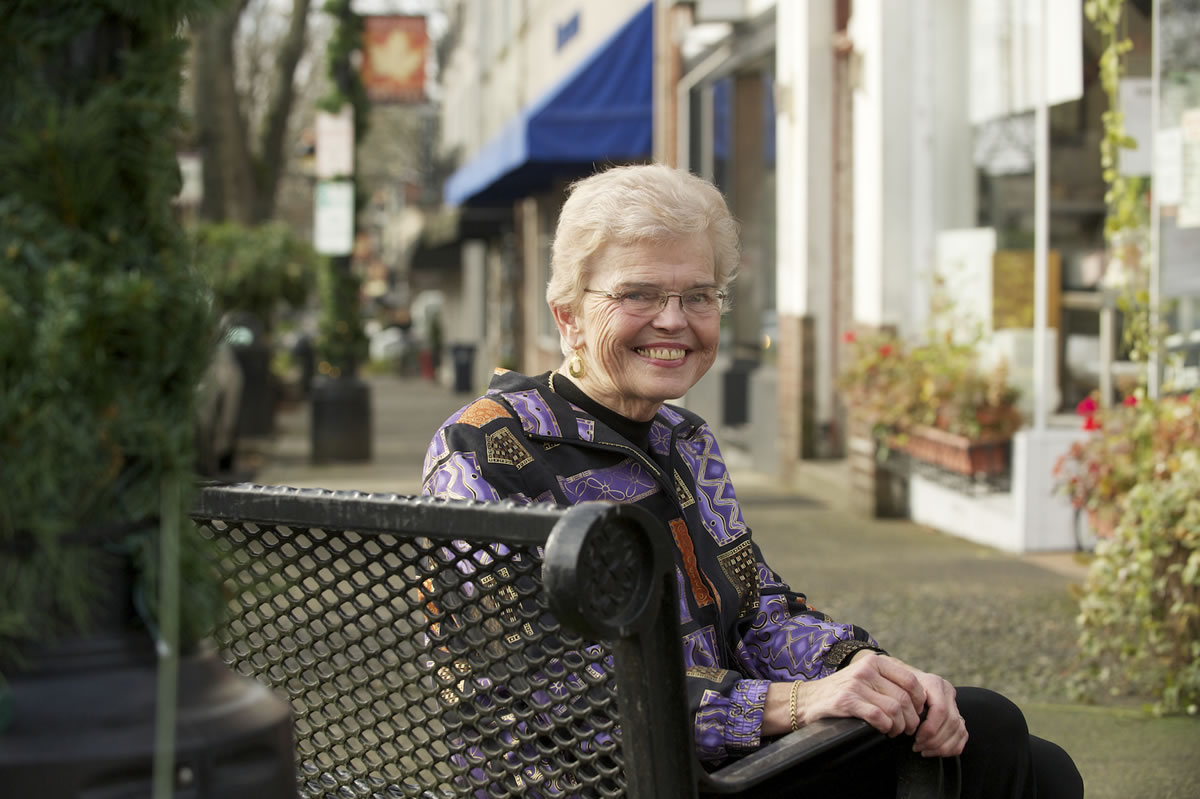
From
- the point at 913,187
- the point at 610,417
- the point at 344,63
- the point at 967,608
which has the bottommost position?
the point at 967,608

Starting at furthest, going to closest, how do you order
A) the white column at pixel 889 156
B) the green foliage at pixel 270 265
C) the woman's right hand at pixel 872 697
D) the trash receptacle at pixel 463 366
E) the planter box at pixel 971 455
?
the trash receptacle at pixel 463 366 → the green foliage at pixel 270 265 → the white column at pixel 889 156 → the planter box at pixel 971 455 → the woman's right hand at pixel 872 697

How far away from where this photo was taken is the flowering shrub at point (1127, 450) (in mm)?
5132

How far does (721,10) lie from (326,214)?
4.18 metres

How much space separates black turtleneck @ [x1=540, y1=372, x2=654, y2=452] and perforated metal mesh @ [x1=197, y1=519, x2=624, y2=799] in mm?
704

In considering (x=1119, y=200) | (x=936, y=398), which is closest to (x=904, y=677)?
(x=1119, y=200)

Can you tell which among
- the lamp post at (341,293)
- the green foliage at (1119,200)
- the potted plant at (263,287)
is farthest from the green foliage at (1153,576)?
the potted plant at (263,287)

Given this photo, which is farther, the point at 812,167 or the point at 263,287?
the point at 263,287

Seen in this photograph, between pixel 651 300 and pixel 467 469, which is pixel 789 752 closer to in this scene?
pixel 467 469

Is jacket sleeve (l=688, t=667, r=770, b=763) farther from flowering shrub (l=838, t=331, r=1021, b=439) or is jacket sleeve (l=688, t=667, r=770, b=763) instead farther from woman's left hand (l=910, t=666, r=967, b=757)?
flowering shrub (l=838, t=331, r=1021, b=439)

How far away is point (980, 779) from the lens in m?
2.47

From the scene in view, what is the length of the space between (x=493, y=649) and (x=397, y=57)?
20087 mm

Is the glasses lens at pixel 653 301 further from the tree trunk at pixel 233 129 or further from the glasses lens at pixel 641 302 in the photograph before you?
the tree trunk at pixel 233 129

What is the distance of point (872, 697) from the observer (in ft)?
7.45

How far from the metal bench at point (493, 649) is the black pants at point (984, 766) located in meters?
0.08
